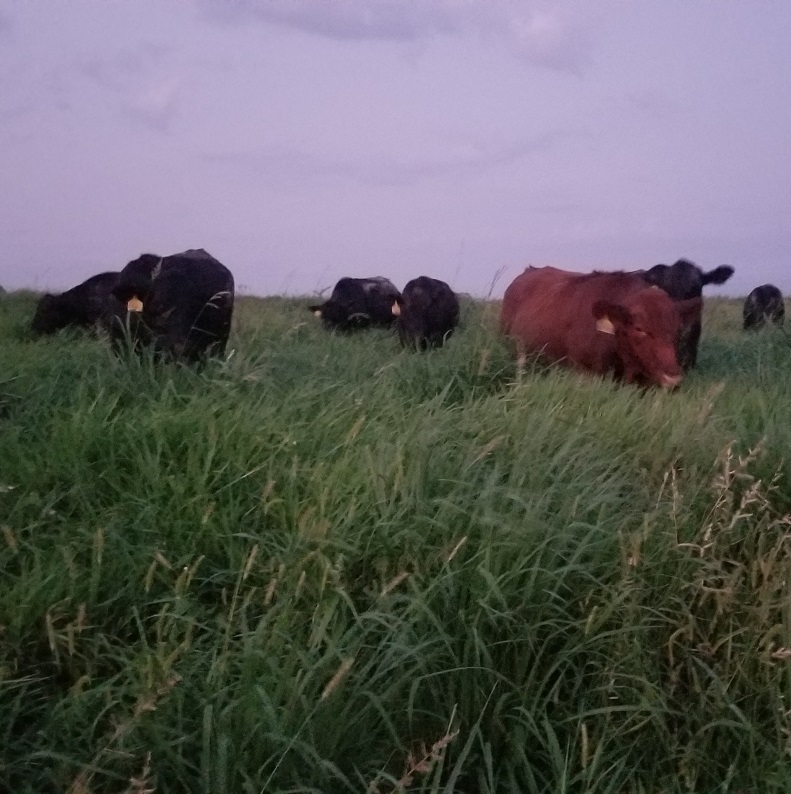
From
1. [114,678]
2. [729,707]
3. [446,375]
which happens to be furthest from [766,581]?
[446,375]

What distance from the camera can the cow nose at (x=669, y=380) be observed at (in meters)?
5.79

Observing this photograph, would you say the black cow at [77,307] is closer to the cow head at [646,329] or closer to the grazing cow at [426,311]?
the grazing cow at [426,311]

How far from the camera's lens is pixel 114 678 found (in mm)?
2158

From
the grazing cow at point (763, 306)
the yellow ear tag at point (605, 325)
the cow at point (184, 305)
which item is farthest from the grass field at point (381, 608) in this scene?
the grazing cow at point (763, 306)

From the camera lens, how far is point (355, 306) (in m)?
14.3

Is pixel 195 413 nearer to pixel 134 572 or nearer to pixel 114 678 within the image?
pixel 134 572

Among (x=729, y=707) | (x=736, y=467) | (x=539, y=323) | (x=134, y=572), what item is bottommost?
(x=729, y=707)

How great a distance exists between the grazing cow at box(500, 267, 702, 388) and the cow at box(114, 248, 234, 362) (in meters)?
2.31

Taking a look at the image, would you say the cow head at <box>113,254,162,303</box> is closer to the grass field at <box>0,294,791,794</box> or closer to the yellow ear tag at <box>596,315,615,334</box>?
the grass field at <box>0,294,791,794</box>

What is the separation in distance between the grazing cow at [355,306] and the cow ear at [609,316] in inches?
278

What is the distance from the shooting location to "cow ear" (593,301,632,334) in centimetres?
666

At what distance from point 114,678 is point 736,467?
2.50 m

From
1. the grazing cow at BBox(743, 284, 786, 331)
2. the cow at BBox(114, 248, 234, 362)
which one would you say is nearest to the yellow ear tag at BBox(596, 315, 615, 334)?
the cow at BBox(114, 248, 234, 362)

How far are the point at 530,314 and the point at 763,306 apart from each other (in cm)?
869
